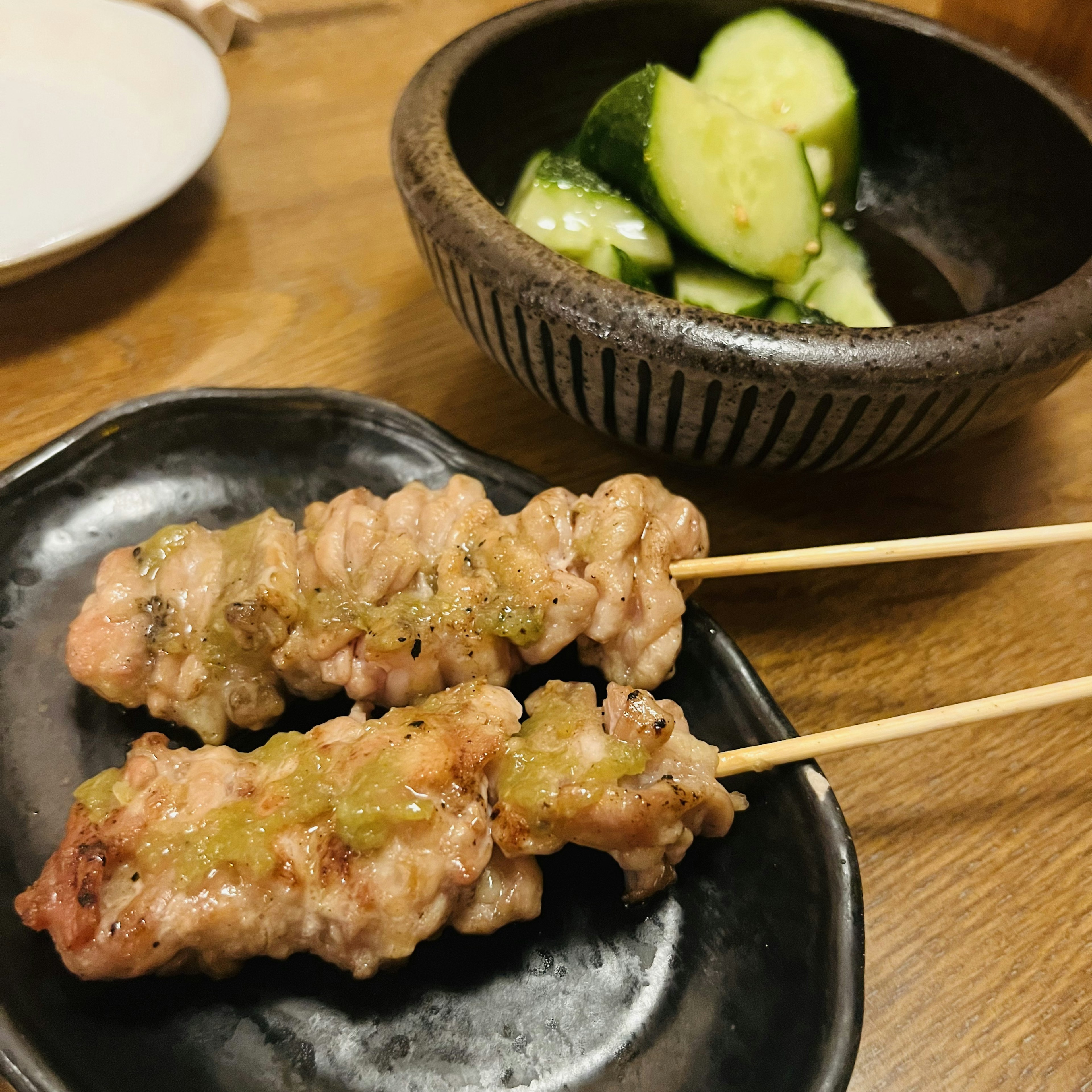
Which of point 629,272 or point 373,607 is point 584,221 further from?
point 373,607

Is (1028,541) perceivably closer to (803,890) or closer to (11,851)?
(803,890)

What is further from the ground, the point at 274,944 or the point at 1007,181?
the point at 1007,181

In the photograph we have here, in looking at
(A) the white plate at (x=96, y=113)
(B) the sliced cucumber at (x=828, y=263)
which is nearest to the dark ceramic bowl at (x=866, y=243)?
(B) the sliced cucumber at (x=828, y=263)

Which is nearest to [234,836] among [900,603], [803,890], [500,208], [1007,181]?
[803,890]

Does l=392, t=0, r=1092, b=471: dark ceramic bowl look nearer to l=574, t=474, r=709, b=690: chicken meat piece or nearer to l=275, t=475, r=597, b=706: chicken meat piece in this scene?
A: l=574, t=474, r=709, b=690: chicken meat piece

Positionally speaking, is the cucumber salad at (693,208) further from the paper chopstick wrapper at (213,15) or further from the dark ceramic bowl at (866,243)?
the paper chopstick wrapper at (213,15)

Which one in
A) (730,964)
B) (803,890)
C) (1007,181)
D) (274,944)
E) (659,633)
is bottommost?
(274,944)
